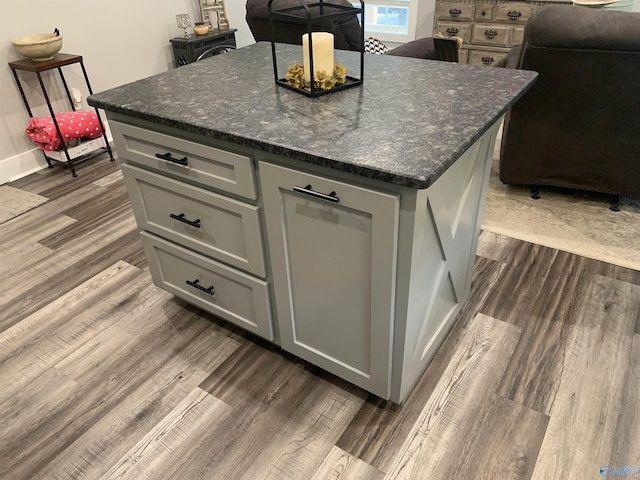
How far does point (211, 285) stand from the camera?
70.1 inches

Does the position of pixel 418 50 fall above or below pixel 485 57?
above

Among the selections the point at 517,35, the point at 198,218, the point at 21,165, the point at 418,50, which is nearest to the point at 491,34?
the point at 517,35

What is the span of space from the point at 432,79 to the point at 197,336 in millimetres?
1321

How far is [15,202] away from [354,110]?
2.51 meters

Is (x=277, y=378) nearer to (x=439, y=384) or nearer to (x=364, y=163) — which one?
(x=439, y=384)

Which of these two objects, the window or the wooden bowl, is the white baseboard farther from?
the window

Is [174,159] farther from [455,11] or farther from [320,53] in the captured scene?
[455,11]

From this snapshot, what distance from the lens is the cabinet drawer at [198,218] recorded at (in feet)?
4.85

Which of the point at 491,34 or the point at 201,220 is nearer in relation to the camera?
the point at 201,220

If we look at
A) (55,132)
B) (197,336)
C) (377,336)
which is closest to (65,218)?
(55,132)

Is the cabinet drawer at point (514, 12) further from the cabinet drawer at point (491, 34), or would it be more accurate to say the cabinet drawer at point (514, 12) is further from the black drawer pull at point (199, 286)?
the black drawer pull at point (199, 286)

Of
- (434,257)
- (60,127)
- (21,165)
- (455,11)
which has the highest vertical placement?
(455,11)

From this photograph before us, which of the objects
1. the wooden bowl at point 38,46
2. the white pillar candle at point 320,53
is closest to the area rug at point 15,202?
the wooden bowl at point 38,46

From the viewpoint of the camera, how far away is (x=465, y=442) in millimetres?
1514
